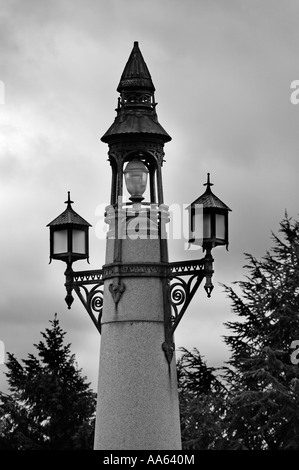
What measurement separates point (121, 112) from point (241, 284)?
23.1 m

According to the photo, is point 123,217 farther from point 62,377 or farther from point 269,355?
point 62,377

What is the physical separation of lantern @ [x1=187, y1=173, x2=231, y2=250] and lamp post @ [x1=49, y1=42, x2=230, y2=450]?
1 centimetres

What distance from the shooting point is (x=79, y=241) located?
26.3m

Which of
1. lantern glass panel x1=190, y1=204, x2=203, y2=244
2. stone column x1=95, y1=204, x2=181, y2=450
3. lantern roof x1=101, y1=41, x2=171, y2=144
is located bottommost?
stone column x1=95, y1=204, x2=181, y2=450

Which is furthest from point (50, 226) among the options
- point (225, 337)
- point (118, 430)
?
point (225, 337)

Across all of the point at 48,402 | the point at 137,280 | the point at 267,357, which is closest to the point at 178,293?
the point at 137,280

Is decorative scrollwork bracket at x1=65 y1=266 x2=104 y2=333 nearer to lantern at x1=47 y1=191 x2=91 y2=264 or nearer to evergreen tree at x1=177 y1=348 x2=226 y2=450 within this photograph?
lantern at x1=47 y1=191 x2=91 y2=264

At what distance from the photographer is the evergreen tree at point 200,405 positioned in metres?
44.8

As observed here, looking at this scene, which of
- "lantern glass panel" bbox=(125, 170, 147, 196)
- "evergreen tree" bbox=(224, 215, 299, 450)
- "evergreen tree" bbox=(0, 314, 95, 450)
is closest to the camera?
"lantern glass panel" bbox=(125, 170, 147, 196)

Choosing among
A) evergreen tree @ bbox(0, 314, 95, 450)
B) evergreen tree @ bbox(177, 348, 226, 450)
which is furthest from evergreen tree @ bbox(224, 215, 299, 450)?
evergreen tree @ bbox(0, 314, 95, 450)

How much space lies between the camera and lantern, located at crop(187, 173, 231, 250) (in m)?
25.2

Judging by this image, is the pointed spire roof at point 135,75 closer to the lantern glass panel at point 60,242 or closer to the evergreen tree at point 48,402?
the lantern glass panel at point 60,242

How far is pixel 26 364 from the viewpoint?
62.2 meters
